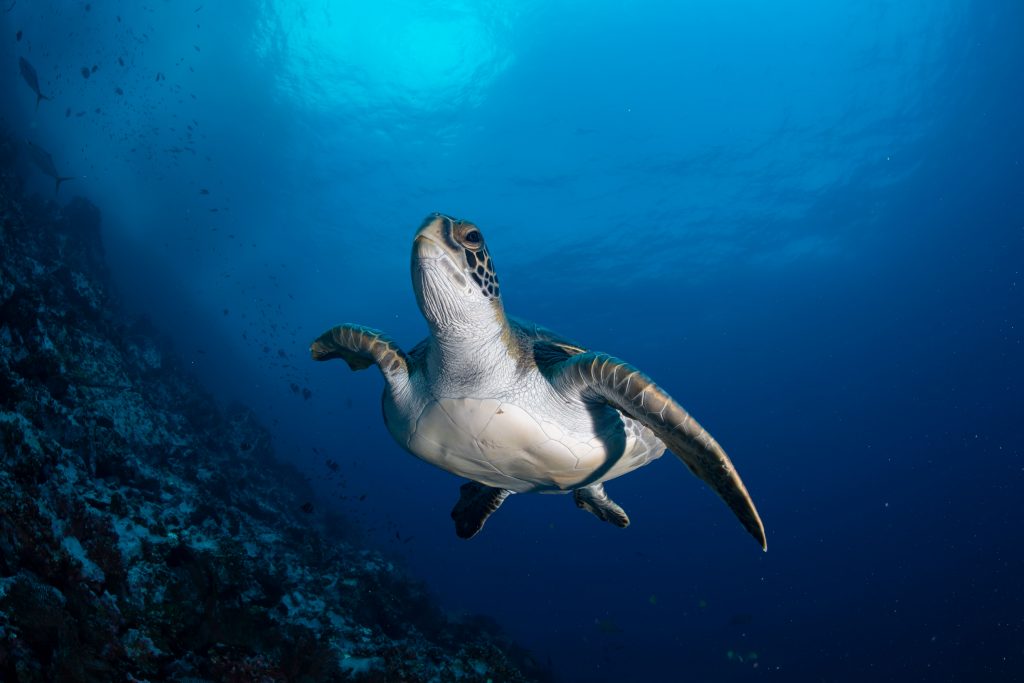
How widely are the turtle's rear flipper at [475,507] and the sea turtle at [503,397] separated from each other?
65 centimetres

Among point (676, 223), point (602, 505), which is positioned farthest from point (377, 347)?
point (676, 223)

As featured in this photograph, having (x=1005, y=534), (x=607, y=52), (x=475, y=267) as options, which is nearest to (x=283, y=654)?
(x=475, y=267)

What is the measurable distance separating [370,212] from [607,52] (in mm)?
14723

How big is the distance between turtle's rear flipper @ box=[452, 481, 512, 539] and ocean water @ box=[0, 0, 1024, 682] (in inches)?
462

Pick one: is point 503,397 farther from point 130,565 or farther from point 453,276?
point 130,565

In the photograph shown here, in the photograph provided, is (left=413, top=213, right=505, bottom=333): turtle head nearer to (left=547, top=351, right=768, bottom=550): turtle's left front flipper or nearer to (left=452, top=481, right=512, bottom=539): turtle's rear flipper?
(left=547, top=351, right=768, bottom=550): turtle's left front flipper

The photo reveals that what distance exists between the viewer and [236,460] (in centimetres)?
1157

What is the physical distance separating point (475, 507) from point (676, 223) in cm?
2165

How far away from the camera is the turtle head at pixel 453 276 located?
7.84 ft

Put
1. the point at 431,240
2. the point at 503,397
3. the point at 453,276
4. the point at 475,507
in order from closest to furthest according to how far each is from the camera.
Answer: the point at 431,240
the point at 453,276
the point at 503,397
the point at 475,507

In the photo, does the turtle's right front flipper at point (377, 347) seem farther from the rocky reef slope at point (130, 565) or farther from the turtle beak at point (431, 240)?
the rocky reef slope at point (130, 565)

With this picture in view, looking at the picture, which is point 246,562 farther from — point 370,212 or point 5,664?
point 370,212

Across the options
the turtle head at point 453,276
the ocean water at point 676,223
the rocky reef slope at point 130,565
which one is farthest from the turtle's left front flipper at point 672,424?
the ocean water at point 676,223

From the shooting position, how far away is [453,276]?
2.47 meters
